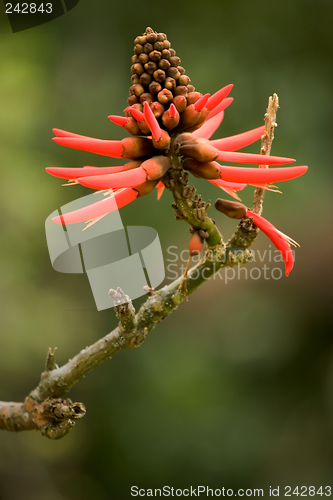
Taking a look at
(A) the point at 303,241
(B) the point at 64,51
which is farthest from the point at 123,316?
(B) the point at 64,51

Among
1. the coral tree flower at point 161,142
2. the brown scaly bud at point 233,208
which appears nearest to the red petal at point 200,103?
the coral tree flower at point 161,142

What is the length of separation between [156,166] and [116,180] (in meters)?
0.05

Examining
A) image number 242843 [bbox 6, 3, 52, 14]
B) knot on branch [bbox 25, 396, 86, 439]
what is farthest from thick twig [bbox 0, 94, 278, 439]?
image number 242843 [bbox 6, 3, 52, 14]

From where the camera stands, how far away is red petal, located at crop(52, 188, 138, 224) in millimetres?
356

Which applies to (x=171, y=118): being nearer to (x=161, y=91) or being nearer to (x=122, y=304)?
(x=161, y=91)

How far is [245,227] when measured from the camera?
1.63ft

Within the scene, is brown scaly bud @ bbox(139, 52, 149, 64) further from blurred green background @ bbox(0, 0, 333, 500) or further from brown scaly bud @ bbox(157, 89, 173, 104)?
blurred green background @ bbox(0, 0, 333, 500)

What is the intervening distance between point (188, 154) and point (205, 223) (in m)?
0.07

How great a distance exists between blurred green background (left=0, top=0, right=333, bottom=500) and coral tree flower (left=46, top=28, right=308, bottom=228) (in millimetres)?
891

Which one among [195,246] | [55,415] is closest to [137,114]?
[195,246]

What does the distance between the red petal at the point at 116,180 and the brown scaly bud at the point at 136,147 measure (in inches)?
1.4

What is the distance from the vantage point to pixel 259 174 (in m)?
0.40

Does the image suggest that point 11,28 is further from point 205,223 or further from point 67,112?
point 205,223

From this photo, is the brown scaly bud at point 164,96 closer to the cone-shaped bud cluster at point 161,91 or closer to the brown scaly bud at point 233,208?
the cone-shaped bud cluster at point 161,91
